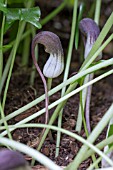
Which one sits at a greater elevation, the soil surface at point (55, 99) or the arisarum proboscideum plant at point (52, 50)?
the arisarum proboscideum plant at point (52, 50)

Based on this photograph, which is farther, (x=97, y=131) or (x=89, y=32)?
(x=89, y=32)

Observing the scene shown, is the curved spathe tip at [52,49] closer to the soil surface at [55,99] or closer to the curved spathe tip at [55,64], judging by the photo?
the curved spathe tip at [55,64]

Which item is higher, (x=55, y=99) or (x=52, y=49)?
(x=52, y=49)

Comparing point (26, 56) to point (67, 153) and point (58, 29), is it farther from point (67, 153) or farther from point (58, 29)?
point (67, 153)

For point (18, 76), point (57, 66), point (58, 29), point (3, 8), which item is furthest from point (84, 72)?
point (58, 29)

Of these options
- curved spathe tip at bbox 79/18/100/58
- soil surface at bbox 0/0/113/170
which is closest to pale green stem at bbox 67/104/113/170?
soil surface at bbox 0/0/113/170

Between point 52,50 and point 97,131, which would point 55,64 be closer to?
point 52,50

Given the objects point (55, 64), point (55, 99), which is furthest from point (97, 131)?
point (55, 99)

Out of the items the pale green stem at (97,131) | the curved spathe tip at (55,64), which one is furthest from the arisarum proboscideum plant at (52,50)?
the pale green stem at (97,131)

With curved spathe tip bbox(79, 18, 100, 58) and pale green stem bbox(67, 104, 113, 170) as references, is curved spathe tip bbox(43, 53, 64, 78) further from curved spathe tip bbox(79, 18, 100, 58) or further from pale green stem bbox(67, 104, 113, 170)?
pale green stem bbox(67, 104, 113, 170)
